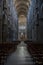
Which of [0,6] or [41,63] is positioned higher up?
[0,6]

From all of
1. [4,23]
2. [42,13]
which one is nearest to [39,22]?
[42,13]

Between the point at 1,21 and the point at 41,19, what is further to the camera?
the point at 41,19

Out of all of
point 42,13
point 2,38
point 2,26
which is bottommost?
point 2,38

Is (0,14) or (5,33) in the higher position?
(0,14)

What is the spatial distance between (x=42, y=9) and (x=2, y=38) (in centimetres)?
620

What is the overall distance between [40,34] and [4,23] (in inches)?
211

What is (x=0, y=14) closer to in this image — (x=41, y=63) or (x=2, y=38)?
(x=2, y=38)

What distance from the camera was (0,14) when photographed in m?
21.7

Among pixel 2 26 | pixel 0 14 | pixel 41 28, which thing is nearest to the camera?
pixel 0 14

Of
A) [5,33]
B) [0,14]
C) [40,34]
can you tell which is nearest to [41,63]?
[0,14]

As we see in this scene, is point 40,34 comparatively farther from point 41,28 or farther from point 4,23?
point 4,23

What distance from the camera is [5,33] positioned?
23719 millimetres

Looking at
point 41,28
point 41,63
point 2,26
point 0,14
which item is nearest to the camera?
point 41,63

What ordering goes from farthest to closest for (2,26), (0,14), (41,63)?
1. (2,26)
2. (0,14)
3. (41,63)
